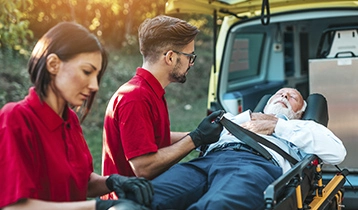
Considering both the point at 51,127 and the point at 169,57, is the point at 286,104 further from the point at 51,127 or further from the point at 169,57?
the point at 51,127

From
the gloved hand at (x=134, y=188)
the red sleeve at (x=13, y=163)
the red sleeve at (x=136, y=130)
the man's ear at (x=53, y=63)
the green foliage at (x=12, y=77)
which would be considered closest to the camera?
the red sleeve at (x=13, y=163)

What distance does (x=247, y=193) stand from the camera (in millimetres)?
3162

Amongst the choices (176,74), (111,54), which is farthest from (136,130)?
(111,54)

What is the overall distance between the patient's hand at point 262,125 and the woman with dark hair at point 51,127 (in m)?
1.63

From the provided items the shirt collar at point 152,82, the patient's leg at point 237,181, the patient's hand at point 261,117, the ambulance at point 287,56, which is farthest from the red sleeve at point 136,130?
the ambulance at point 287,56

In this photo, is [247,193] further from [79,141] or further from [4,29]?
[4,29]

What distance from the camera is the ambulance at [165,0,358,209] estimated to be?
4859mm

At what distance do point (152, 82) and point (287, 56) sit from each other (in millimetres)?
4610

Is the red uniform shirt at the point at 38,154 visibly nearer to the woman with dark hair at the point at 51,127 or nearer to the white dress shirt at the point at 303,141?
the woman with dark hair at the point at 51,127

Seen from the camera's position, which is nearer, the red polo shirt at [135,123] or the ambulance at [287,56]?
the red polo shirt at [135,123]

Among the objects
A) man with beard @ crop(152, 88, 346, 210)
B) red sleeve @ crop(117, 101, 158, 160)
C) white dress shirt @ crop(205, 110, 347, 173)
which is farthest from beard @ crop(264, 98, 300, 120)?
red sleeve @ crop(117, 101, 158, 160)

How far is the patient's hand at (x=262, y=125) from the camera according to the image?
414cm

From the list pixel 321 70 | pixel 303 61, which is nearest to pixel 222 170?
pixel 321 70

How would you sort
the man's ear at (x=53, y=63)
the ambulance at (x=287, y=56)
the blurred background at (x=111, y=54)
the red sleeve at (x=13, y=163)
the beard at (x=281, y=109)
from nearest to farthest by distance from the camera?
the red sleeve at (x=13, y=163) → the man's ear at (x=53, y=63) → the beard at (x=281, y=109) → the ambulance at (x=287, y=56) → the blurred background at (x=111, y=54)
